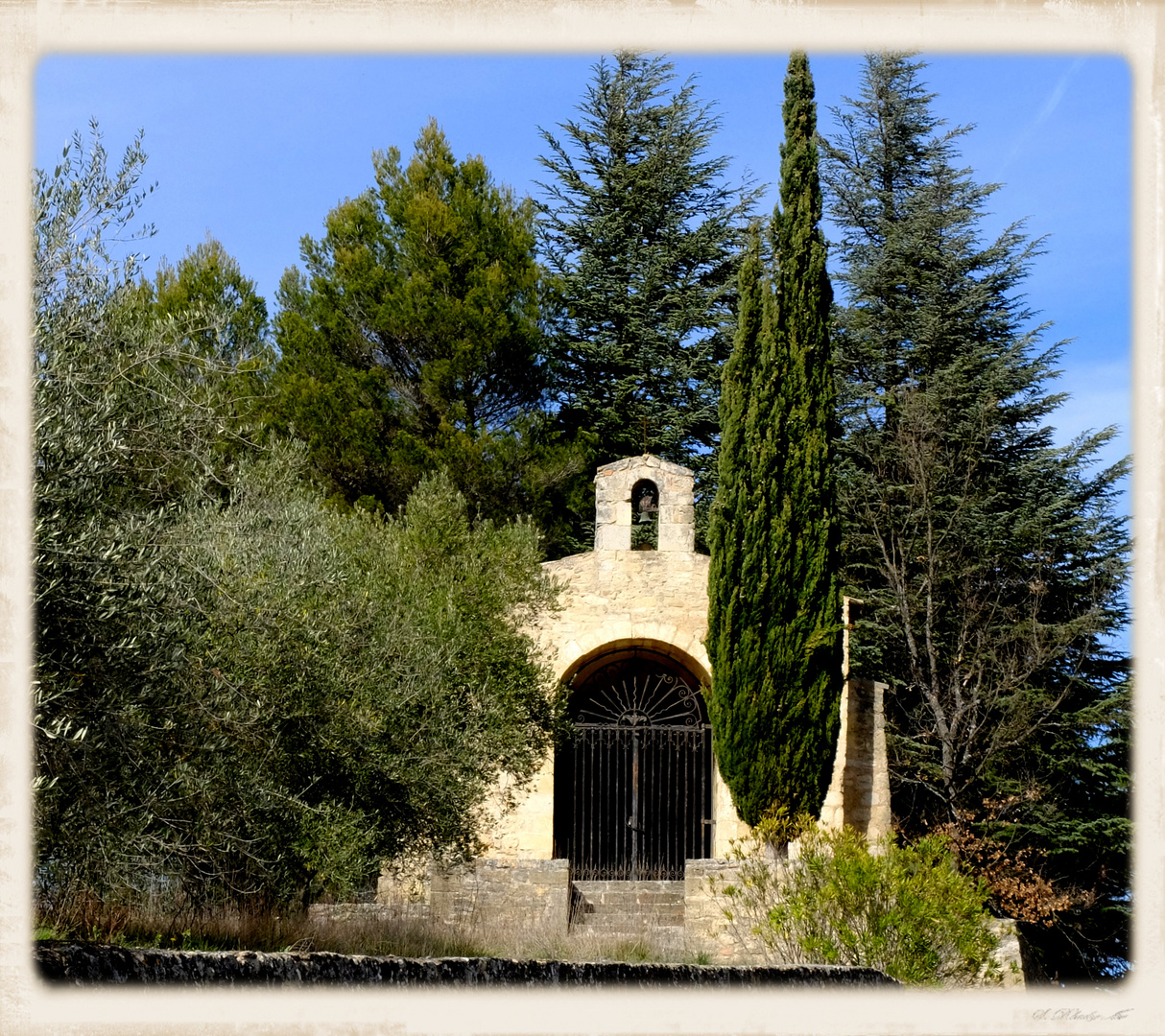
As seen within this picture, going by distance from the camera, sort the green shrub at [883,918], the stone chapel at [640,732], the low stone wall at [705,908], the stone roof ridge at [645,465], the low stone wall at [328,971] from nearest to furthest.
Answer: the low stone wall at [328,971] → the green shrub at [883,918] → the low stone wall at [705,908] → the stone chapel at [640,732] → the stone roof ridge at [645,465]

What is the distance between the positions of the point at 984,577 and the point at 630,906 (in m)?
7.92

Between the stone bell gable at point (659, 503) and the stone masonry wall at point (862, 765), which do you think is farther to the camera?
the stone bell gable at point (659, 503)

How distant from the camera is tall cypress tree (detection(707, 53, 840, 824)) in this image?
1499cm

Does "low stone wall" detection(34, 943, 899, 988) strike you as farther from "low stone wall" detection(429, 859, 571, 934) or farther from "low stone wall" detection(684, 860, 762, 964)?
"low stone wall" detection(429, 859, 571, 934)

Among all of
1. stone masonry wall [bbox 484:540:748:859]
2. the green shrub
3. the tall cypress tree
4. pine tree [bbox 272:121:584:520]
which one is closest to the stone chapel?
stone masonry wall [bbox 484:540:748:859]

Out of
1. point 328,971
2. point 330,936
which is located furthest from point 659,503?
point 328,971

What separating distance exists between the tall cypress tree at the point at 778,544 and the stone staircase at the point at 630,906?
4.26 ft

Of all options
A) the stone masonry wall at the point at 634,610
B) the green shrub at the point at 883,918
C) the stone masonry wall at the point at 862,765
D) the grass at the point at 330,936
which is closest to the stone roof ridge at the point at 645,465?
the stone masonry wall at the point at 634,610

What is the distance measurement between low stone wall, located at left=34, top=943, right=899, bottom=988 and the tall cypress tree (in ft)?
25.4

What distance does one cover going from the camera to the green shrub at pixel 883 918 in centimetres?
1009

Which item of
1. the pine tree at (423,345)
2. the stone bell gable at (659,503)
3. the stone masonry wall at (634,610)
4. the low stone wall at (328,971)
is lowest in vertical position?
the low stone wall at (328,971)

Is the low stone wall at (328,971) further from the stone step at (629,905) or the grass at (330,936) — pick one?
the stone step at (629,905)

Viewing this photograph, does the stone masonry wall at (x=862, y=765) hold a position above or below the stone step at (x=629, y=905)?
above

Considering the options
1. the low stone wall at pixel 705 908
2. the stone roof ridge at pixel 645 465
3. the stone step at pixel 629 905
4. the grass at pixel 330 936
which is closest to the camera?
the grass at pixel 330 936
